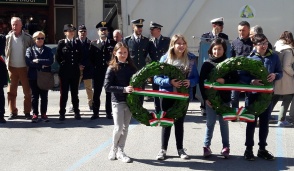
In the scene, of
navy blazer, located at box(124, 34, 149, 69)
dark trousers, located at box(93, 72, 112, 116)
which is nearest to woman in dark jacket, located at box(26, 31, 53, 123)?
dark trousers, located at box(93, 72, 112, 116)

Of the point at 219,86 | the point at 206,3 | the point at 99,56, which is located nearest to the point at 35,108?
the point at 99,56

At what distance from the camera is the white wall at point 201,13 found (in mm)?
12328

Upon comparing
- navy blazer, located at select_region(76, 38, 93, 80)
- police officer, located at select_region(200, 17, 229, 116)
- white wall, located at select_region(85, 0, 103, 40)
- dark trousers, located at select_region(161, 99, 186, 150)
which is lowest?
dark trousers, located at select_region(161, 99, 186, 150)

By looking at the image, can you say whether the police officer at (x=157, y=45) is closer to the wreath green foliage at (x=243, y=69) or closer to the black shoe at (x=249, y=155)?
the wreath green foliage at (x=243, y=69)

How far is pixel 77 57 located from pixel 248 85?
13.0 feet

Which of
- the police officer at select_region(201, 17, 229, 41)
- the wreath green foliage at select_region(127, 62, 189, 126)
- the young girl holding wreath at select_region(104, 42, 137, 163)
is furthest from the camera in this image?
the police officer at select_region(201, 17, 229, 41)

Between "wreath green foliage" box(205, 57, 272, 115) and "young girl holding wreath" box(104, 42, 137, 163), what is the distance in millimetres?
1137

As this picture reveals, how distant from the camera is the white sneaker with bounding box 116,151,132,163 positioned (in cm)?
712

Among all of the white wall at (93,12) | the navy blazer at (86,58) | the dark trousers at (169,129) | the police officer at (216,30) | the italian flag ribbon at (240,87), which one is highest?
the white wall at (93,12)

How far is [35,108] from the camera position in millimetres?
9797

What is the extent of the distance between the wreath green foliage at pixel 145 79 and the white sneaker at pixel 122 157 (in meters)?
0.58

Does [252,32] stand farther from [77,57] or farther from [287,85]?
[77,57]

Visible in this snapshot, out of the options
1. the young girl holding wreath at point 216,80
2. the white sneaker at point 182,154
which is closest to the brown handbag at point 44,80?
the white sneaker at point 182,154

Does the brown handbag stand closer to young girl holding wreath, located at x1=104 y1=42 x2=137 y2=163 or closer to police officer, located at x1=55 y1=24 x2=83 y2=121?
police officer, located at x1=55 y1=24 x2=83 y2=121
